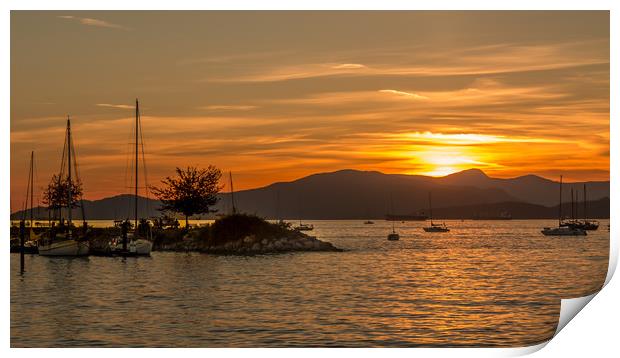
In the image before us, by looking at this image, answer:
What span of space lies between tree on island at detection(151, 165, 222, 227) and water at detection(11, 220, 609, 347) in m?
3.01

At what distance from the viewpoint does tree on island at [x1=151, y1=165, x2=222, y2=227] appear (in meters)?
34.3

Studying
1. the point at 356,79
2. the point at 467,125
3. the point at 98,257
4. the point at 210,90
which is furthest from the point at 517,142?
the point at 98,257

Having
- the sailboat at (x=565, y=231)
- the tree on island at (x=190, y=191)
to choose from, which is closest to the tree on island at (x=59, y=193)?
the tree on island at (x=190, y=191)

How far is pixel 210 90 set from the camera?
14359mm

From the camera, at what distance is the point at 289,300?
18.5 m

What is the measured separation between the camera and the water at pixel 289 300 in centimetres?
1311

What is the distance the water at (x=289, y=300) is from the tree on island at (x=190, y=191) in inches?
118

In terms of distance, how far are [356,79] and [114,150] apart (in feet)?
16.1

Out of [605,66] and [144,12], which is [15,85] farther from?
[605,66]

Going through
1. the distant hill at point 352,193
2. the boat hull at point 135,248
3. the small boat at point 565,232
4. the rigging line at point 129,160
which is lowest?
the small boat at point 565,232

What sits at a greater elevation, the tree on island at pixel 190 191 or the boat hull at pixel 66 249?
the tree on island at pixel 190 191
